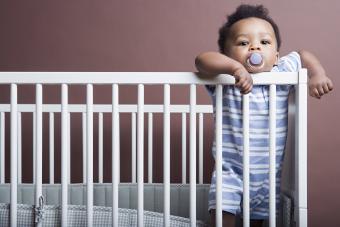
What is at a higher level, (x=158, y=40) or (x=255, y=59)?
(x=158, y=40)

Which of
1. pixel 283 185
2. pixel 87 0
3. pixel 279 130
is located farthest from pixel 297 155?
pixel 87 0

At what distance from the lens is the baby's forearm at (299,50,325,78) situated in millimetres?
1170

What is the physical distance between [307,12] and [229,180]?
103 cm

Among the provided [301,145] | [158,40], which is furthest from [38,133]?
[158,40]

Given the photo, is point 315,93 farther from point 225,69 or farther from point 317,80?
point 225,69

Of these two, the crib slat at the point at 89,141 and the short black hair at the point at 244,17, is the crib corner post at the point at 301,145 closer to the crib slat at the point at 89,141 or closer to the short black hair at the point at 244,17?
the short black hair at the point at 244,17

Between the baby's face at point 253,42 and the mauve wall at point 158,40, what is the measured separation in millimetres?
737

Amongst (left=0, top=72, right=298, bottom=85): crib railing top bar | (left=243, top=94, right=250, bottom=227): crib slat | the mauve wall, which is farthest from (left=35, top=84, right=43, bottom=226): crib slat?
the mauve wall

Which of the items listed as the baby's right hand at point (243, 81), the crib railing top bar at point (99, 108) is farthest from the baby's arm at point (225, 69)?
the crib railing top bar at point (99, 108)

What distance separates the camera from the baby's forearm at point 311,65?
1.17 m

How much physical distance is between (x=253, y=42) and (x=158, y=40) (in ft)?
2.66

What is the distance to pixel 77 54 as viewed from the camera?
6.63 feet

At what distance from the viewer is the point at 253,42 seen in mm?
1230

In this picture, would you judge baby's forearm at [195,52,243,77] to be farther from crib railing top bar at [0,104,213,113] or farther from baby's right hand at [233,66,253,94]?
crib railing top bar at [0,104,213,113]
